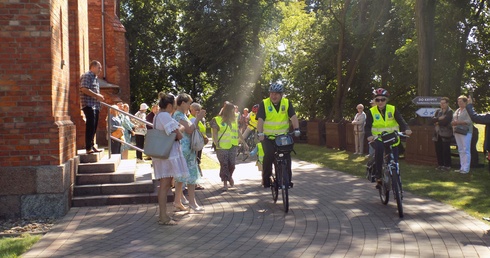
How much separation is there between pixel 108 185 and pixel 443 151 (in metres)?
9.19

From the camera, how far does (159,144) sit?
356 inches

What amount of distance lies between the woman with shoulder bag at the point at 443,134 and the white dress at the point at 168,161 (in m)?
9.10

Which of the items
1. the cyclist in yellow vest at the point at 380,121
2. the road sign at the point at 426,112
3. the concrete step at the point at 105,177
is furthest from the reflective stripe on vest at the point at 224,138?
the road sign at the point at 426,112

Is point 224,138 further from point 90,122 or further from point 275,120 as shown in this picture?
point 275,120

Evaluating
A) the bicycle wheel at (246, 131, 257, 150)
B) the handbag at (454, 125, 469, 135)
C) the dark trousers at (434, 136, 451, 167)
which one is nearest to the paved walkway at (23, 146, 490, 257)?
the handbag at (454, 125, 469, 135)

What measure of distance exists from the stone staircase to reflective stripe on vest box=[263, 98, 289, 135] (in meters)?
2.08

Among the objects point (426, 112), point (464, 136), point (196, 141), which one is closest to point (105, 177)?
point (196, 141)

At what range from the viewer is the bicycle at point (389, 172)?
9.25 meters

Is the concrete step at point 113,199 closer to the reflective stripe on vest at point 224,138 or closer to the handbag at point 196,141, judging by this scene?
the handbag at point 196,141

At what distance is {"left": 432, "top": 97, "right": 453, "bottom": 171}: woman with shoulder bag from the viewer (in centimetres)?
1636

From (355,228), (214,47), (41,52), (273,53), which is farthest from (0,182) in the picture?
(273,53)

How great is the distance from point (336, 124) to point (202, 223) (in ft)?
63.3

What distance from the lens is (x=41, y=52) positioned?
998cm

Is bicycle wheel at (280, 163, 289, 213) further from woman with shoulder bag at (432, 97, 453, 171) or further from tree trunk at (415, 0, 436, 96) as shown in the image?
tree trunk at (415, 0, 436, 96)
